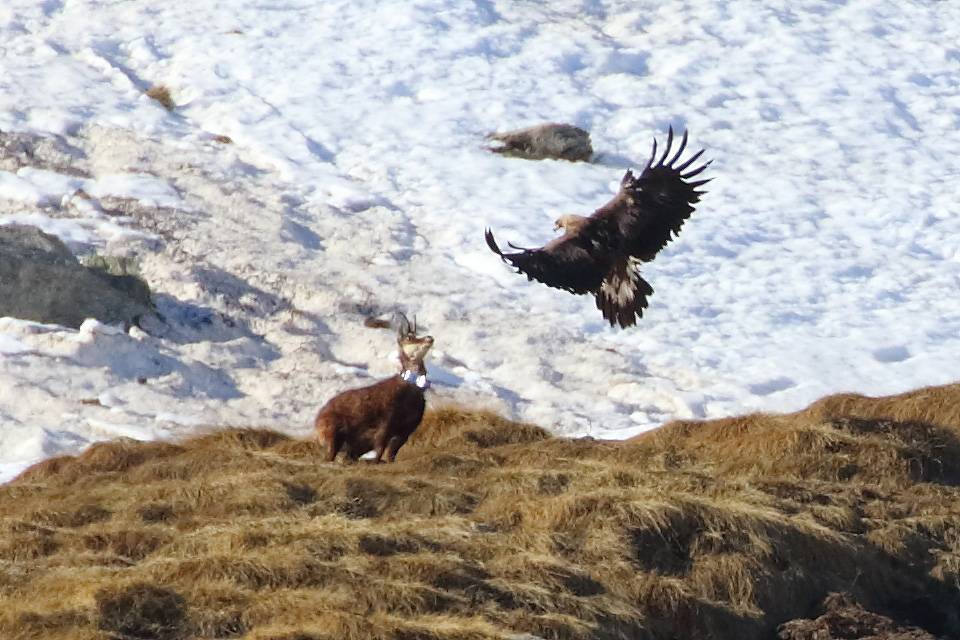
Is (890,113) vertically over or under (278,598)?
under

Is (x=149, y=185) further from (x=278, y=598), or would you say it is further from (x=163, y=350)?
(x=278, y=598)

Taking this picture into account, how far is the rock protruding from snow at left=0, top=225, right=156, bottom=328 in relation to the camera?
12.0 metres

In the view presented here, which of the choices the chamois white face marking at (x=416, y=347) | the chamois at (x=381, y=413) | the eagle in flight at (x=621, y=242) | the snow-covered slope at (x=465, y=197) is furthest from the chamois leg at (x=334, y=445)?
the snow-covered slope at (x=465, y=197)

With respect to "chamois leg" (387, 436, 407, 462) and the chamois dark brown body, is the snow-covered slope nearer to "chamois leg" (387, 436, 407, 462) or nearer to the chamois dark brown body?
the chamois dark brown body

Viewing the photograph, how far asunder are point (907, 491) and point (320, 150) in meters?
9.17

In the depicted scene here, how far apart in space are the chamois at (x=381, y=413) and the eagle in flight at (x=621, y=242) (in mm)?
1301

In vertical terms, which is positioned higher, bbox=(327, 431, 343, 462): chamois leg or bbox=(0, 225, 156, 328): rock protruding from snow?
bbox=(327, 431, 343, 462): chamois leg

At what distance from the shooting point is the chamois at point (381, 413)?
902 centimetres

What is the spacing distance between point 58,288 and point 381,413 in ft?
14.0

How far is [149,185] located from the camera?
1484 cm

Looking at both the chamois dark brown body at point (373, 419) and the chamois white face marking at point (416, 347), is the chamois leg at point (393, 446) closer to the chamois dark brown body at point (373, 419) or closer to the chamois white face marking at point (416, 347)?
the chamois dark brown body at point (373, 419)

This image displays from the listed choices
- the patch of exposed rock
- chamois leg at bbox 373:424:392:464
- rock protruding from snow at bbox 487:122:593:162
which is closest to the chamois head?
chamois leg at bbox 373:424:392:464

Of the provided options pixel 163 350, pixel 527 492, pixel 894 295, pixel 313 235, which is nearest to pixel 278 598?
pixel 527 492

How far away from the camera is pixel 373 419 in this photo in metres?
9.06
